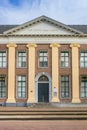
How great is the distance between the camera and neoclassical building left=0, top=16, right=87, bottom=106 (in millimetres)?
45594

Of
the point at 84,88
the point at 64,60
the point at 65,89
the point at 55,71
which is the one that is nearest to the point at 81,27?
the point at 64,60

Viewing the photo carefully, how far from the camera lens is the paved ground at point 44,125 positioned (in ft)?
61.2

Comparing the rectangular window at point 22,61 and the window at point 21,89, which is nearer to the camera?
the window at point 21,89

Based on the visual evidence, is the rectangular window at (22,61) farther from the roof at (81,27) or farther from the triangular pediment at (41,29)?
the roof at (81,27)

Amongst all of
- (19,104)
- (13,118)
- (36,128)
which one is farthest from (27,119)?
(19,104)

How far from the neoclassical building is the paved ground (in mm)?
24028

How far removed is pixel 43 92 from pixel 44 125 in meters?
26.3

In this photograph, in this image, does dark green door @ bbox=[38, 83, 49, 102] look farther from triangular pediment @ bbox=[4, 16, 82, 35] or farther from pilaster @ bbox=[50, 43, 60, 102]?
triangular pediment @ bbox=[4, 16, 82, 35]

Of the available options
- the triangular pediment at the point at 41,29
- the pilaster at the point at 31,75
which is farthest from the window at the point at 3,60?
the pilaster at the point at 31,75

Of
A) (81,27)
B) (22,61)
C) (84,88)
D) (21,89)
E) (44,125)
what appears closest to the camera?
(44,125)

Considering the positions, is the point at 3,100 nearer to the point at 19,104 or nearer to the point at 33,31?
the point at 19,104

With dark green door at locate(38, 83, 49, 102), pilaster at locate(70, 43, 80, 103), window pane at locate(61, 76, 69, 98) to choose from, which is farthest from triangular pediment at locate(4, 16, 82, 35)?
dark green door at locate(38, 83, 49, 102)

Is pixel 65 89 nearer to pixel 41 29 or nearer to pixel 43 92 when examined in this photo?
pixel 43 92

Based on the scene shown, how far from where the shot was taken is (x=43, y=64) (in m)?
46.0
